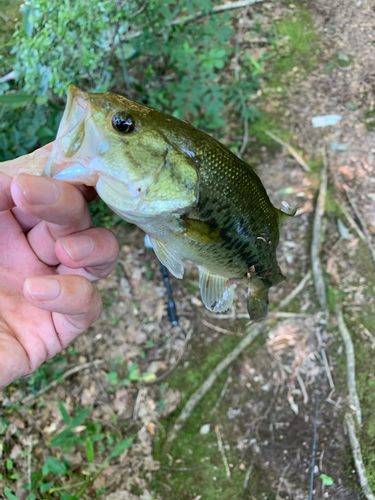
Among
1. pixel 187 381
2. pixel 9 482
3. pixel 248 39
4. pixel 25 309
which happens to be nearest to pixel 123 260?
pixel 187 381

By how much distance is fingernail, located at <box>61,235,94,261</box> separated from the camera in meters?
1.33

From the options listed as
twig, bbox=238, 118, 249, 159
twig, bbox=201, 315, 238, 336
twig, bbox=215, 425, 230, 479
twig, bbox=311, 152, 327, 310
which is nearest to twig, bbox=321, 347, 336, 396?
twig, bbox=311, 152, 327, 310

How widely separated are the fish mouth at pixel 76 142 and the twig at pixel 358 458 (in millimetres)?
2904

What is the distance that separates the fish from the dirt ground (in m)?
1.66

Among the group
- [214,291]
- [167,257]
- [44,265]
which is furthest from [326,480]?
[44,265]

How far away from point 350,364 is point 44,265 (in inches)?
106

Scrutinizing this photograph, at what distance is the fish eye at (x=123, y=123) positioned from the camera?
118 cm

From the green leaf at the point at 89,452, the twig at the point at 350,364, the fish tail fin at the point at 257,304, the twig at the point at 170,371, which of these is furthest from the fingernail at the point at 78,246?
the twig at the point at 350,364

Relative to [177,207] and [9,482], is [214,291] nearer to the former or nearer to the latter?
[177,207]

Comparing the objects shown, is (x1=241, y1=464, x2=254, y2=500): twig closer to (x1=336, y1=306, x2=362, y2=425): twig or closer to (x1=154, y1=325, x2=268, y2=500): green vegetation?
(x1=154, y1=325, x2=268, y2=500): green vegetation

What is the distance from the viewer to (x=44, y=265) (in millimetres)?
1592

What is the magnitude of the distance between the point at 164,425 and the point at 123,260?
155 centimetres

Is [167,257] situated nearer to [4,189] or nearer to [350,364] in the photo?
[4,189]

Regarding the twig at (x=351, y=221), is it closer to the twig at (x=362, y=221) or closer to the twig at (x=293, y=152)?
the twig at (x=362, y=221)
